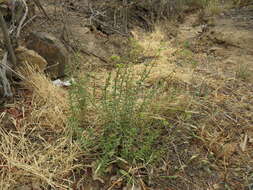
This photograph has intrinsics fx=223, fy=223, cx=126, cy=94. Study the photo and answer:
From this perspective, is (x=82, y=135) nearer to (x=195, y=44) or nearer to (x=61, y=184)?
(x=61, y=184)

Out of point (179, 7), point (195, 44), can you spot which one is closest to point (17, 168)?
point (195, 44)

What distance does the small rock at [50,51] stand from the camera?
7.49ft

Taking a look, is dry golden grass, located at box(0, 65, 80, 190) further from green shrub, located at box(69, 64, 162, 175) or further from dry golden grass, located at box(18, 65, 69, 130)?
green shrub, located at box(69, 64, 162, 175)

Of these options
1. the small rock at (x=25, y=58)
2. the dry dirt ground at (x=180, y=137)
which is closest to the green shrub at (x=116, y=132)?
the dry dirt ground at (x=180, y=137)

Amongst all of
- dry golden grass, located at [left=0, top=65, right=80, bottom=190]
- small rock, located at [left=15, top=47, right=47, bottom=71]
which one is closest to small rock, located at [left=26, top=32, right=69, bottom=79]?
small rock, located at [left=15, top=47, right=47, bottom=71]

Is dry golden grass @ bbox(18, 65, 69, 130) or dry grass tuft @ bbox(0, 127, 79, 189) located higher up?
dry golden grass @ bbox(18, 65, 69, 130)

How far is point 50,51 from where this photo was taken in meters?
2.29

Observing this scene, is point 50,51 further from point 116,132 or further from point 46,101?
point 116,132

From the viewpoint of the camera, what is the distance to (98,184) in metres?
1.26

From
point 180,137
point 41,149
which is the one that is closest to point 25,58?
point 41,149

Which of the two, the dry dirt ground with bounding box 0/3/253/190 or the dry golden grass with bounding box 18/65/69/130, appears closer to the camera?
the dry dirt ground with bounding box 0/3/253/190

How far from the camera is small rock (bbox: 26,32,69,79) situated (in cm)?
228

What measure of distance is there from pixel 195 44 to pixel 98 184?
3550 mm

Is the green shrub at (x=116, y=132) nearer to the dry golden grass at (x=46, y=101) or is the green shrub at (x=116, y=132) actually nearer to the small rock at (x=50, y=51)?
the dry golden grass at (x=46, y=101)
